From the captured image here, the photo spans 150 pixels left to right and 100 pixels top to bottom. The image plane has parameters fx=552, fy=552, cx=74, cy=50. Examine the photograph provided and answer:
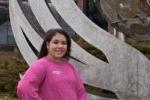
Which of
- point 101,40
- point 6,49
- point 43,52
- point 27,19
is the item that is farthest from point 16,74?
point 6,49

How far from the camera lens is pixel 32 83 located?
3844mm

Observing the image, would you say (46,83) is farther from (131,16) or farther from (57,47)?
(131,16)

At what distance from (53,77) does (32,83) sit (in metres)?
0.16

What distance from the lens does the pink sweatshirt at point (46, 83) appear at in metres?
3.84

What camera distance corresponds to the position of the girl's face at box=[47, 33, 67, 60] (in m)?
3.96

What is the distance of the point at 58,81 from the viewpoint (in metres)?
3.88

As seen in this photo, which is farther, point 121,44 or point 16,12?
point 16,12

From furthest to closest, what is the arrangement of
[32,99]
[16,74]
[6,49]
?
[6,49], [16,74], [32,99]

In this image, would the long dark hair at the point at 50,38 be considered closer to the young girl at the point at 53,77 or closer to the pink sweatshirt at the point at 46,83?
the young girl at the point at 53,77

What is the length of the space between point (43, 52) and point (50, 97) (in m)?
0.37

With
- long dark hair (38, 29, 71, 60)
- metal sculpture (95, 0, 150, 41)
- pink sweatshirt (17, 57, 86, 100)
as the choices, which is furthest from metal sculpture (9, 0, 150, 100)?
pink sweatshirt (17, 57, 86, 100)

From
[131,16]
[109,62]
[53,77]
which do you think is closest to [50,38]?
[53,77]

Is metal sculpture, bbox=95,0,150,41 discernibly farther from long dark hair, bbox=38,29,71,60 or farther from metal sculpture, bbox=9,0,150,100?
long dark hair, bbox=38,29,71,60

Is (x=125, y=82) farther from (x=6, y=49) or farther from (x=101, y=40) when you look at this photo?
(x=6, y=49)
